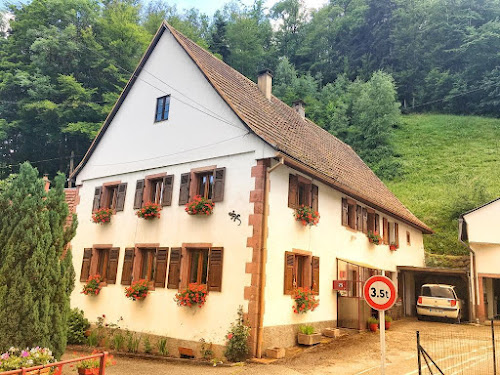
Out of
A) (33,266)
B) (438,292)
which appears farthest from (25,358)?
(438,292)

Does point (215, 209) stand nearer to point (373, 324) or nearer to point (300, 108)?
point (373, 324)

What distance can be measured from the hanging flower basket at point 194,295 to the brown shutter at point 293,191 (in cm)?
349

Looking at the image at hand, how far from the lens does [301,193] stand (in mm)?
13438

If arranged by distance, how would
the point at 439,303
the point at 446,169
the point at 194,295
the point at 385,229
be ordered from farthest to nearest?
the point at 446,169, the point at 385,229, the point at 439,303, the point at 194,295

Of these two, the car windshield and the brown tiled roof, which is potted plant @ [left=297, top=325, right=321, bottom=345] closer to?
the brown tiled roof

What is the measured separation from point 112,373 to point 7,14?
126 ft

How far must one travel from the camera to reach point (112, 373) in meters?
9.75

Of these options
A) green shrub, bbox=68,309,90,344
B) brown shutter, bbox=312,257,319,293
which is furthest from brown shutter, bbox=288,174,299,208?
green shrub, bbox=68,309,90,344

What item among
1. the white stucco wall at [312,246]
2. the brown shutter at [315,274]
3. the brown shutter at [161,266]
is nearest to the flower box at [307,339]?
the white stucco wall at [312,246]

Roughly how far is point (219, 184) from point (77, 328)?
7063 millimetres

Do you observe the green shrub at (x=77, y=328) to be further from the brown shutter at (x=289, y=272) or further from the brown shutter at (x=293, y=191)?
the brown shutter at (x=293, y=191)

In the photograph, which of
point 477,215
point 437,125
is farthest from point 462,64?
point 477,215

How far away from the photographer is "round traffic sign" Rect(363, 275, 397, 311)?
Answer: 6418mm

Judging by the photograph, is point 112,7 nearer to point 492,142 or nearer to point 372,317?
point 372,317
